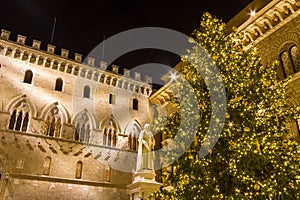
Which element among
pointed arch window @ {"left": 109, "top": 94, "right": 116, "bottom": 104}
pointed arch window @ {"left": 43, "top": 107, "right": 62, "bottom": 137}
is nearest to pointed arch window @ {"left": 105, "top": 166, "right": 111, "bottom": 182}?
pointed arch window @ {"left": 43, "top": 107, "right": 62, "bottom": 137}

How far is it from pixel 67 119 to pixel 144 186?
10.6 meters

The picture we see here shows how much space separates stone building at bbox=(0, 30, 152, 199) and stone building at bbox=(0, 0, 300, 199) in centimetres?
5

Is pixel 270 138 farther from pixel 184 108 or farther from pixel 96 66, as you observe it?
pixel 96 66

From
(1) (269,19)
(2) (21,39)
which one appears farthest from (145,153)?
(2) (21,39)

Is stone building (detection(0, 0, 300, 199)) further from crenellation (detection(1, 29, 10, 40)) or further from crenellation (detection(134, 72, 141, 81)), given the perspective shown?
crenellation (detection(134, 72, 141, 81))

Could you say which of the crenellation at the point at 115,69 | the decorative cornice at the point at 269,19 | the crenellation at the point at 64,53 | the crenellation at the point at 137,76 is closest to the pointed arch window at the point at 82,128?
the crenellation at the point at 115,69

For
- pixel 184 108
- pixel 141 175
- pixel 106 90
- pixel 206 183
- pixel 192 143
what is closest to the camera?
pixel 206 183

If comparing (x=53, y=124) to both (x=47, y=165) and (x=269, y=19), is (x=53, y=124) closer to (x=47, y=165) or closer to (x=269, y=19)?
(x=47, y=165)

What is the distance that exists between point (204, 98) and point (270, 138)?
2197mm

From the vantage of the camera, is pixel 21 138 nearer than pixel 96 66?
Yes

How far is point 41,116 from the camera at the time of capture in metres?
16.9

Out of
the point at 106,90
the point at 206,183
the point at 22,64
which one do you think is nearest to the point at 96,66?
the point at 106,90

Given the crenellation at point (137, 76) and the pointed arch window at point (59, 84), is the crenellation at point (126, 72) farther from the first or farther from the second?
the pointed arch window at point (59, 84)

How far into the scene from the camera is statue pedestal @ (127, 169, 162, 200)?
8.66 m
